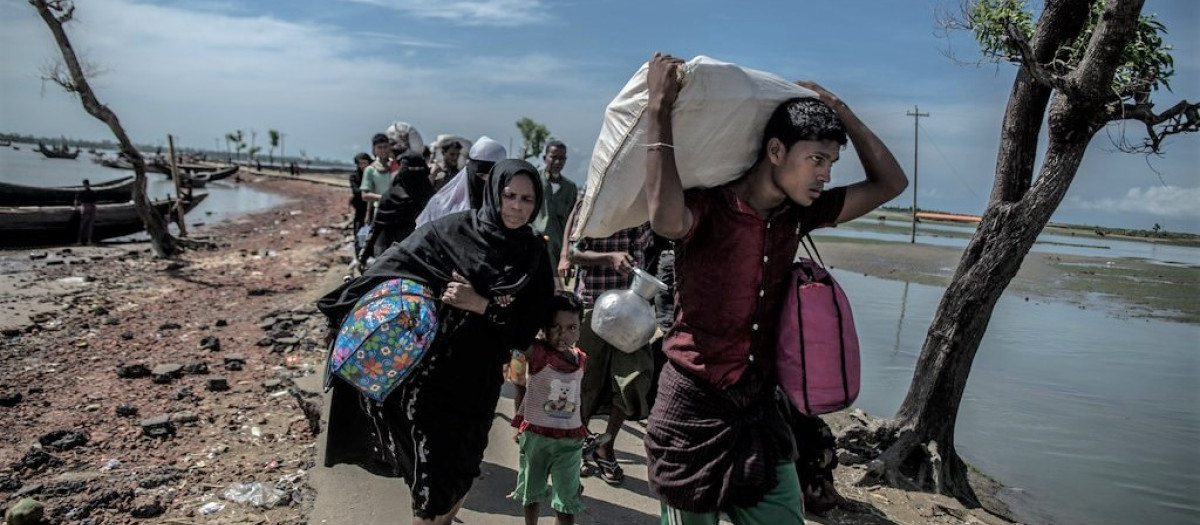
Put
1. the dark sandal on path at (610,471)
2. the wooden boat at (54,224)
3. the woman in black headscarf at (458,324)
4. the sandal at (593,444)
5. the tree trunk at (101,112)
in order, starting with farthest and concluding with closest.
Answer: the wooden boat at (54,224)
the tree trunk at (101,112)
the sandal at (593,444)
the dark sandal on path at (610,471)
the woman in black headscarf at (458,324)

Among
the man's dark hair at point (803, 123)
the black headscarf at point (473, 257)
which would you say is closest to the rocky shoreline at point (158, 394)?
the black headscarf at point (473, 257)

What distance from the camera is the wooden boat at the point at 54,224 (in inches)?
639

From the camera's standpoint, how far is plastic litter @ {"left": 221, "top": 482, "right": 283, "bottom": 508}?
12.8 ft

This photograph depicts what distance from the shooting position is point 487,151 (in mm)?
3811

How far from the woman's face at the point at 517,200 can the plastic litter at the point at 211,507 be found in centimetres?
228

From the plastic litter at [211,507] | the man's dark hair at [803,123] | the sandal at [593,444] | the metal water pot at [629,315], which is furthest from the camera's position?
the sandal at [593,444]

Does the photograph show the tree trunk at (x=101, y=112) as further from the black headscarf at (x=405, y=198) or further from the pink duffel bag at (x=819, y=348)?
the pink duffel bag at (x=819, y=348)

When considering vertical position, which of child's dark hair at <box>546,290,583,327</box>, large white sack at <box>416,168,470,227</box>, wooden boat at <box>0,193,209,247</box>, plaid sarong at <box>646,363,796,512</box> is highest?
large white sack at <box>416,168,470,227</box>

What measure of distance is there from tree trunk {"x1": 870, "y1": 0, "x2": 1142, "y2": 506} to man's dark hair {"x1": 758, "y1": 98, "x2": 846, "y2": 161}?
2.71 meters

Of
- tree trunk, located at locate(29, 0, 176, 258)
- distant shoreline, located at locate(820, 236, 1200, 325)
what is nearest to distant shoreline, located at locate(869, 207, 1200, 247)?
distant shoreline, located at locate(820, 236, 1200, 325)

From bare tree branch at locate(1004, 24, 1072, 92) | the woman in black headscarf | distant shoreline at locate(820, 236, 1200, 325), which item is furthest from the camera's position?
distant shoreline at locate(820, 236, 1200, 325)

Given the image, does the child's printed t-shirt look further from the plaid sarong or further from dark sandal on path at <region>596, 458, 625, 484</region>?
the plaid sarong

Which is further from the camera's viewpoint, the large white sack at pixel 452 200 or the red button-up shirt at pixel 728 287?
the large white sack at pixel 452 200

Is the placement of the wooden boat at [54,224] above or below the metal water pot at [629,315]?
below
